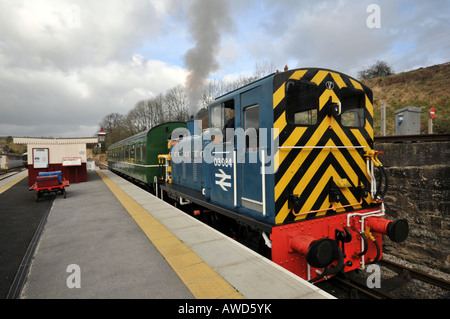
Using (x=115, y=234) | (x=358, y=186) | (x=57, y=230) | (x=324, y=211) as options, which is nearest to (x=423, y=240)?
(x=358, y=186)

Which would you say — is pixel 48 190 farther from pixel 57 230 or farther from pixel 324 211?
pixel 324 211

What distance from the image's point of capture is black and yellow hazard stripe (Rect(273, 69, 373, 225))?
11.4 feet

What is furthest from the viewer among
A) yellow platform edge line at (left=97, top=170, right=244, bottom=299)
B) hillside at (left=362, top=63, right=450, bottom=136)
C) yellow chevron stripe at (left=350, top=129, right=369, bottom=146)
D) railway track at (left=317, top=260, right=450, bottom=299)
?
hillside at (left=362, top=63, right=450, bottom=136)

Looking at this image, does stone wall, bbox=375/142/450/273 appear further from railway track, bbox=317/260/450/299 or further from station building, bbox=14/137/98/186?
station building, bbox=14/137/98/186

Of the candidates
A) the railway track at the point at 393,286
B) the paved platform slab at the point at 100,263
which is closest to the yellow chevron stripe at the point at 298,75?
the paved platform slab at the point at 100,263

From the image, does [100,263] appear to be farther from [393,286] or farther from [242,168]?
[393,286]

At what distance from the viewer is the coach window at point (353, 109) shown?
14.4 feet

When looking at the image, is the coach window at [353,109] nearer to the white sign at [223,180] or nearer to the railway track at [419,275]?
the white sign at [223,180]

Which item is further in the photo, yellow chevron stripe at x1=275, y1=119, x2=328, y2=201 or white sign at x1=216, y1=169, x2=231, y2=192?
white sign at x1=216, y1=169, x2=231, y2=192

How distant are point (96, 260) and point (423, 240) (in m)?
7.76

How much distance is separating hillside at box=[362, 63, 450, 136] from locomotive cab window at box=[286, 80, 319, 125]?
1398 cm

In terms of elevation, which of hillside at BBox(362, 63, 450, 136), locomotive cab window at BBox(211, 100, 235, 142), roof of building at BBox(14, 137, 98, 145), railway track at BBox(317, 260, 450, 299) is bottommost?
railway track at BBox(317, 260, 450, 299)

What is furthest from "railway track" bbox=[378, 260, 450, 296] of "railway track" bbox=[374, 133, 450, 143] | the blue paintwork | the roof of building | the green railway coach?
the roof of building

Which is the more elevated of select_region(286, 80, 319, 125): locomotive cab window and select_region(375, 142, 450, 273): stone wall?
select_region(286, 80, 319, 125): locomotive cab window
